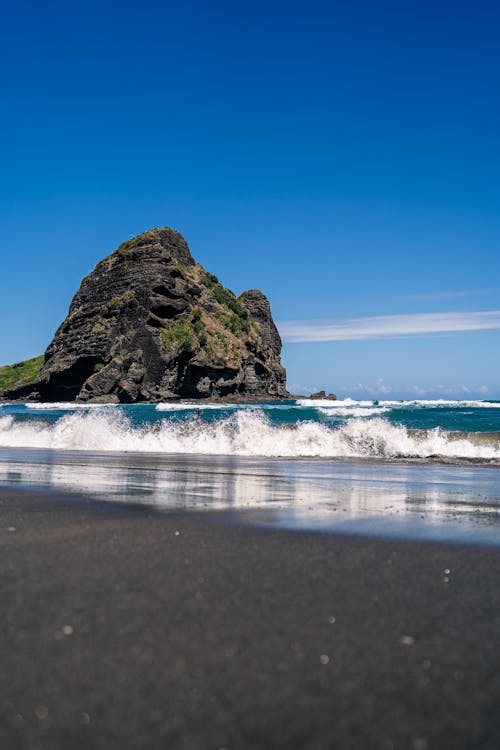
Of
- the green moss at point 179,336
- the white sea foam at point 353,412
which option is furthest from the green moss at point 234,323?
the white sea foam at point 353,412

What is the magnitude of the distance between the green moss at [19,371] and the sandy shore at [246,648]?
105 m

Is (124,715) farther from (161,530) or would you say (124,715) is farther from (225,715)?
(161,530)

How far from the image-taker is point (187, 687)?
4.80ft

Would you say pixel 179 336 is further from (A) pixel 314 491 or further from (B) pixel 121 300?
(A) pixel 314 491

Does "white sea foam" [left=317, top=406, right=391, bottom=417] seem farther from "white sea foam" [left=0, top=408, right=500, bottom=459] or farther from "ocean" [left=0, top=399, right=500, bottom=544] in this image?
"ocean" [left=0, top=399, right=500, bottom=544]

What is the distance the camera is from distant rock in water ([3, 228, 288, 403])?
75.4 meters

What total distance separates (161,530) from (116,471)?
15.5ft

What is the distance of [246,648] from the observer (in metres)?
1.72

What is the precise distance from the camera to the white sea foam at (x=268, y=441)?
14.1m

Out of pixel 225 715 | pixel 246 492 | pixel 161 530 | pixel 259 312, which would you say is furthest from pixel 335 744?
pixel 259 312

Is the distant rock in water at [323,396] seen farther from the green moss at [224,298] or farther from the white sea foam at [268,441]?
the white sea foam at [268,441]

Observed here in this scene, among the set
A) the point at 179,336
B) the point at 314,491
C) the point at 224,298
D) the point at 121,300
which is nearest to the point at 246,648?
the point at 314,491

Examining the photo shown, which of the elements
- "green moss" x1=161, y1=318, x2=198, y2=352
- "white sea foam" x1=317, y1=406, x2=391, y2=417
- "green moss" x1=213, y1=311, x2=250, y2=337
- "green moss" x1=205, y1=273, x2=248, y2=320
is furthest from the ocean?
"green moss" x1=205, y1=273, x2=248, y2=320

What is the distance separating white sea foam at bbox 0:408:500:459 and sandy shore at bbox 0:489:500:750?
34.2 feet
